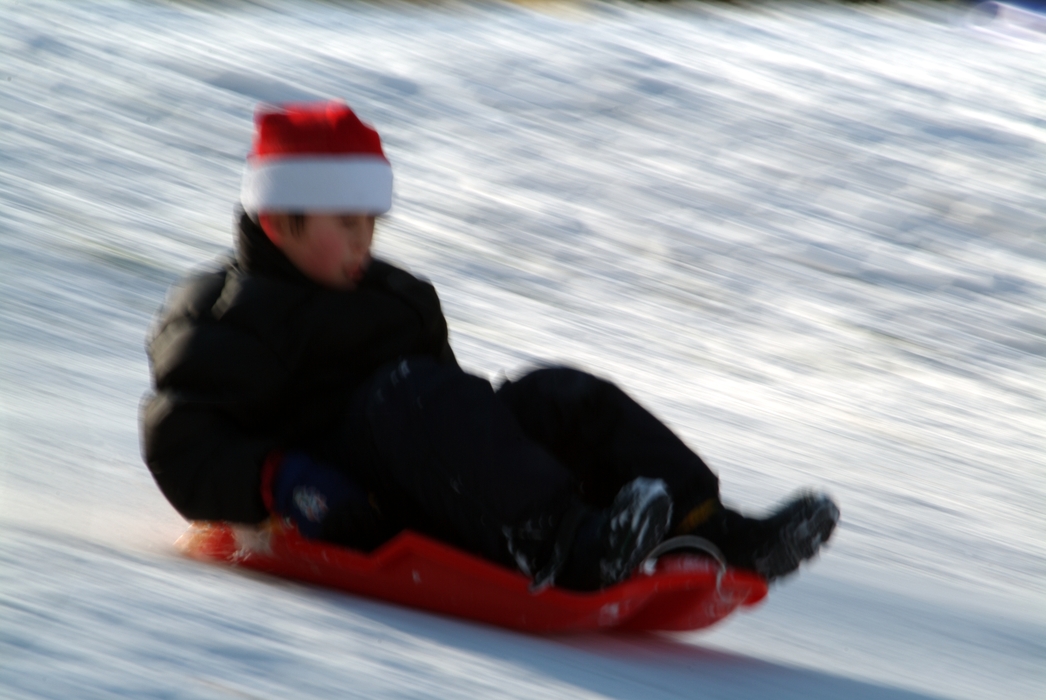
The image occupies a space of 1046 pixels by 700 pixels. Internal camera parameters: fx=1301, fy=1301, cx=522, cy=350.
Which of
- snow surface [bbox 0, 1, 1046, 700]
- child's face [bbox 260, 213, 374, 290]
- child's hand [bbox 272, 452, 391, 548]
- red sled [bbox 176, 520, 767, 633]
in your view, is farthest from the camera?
child's face [bbox 260, 213, 374, 290]

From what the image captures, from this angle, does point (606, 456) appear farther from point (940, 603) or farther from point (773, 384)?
point (773, 384)

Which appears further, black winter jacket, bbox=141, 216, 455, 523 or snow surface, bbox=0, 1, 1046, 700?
black winter jacket, bbox=141, 216, 455, 523

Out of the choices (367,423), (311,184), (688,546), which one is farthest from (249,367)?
(688,546)

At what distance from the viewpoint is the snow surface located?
153 cm

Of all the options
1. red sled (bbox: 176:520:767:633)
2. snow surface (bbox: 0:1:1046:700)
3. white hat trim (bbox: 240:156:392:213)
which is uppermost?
white hat trim (bbox: 240:156:392:213)

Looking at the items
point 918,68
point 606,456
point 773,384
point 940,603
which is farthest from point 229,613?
point 918,68

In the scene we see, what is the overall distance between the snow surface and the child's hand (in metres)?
0.10

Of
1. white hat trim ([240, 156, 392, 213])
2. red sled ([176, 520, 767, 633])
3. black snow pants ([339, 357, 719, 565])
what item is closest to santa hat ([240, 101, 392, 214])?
white hat trim ([240, 156, 392, 213])

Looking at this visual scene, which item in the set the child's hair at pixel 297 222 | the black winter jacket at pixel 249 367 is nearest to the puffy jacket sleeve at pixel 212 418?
the black winter jacket at pixel 249 367

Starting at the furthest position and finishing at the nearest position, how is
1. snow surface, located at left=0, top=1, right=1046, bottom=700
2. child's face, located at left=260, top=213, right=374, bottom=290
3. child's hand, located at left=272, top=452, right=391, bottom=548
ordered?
1. child's face, located at left=260, top=213, right=374, bottom=290
2. child's hand, located at left=272, top=452, right=391, bottom=548
3. snow surface, located at left=0, top=1, right=1046, bottom=700

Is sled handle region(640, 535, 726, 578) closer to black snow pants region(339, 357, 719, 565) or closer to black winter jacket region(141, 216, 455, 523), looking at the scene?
Answer: black snow pants region(339, 357, 719, 565)

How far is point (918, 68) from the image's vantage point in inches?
273

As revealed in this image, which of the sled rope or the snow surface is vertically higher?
the sled rope

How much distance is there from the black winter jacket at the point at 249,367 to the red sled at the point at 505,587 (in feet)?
0.37
